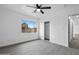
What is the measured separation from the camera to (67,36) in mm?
4230

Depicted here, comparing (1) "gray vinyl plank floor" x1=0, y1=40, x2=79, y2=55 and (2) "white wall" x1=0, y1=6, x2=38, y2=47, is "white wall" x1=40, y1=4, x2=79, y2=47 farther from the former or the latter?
(2) "white wall" x1=0, y1=6, x2=38, y2=47

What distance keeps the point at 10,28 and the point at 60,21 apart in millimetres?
3074

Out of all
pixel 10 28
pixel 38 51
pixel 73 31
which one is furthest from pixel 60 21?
pixel 10 28

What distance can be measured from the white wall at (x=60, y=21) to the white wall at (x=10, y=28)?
7.27 feet

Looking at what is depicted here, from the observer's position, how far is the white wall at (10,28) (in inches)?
166

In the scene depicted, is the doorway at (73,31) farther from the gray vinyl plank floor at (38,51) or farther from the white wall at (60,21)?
the gray vinyl plank floor at (38,51)

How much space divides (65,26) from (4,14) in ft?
11.5

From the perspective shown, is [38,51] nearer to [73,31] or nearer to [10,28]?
[73,31]

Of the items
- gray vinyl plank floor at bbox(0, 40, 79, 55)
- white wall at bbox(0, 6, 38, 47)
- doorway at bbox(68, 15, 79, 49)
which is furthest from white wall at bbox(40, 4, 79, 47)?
white wall at bbox(0, 6, 38, 47)

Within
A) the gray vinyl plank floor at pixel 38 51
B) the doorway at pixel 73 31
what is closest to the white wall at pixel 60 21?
the doorway at pixel 73 31

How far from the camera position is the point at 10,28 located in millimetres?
4629

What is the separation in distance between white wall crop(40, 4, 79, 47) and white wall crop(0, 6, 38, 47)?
2215mm

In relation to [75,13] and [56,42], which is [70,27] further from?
[56,42]

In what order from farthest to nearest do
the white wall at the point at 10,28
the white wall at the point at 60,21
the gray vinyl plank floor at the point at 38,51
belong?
the white wall at the point at 10,28 → the white wall at the point at 60,21 → the gray vinyl plank floor at the point at 38,51
